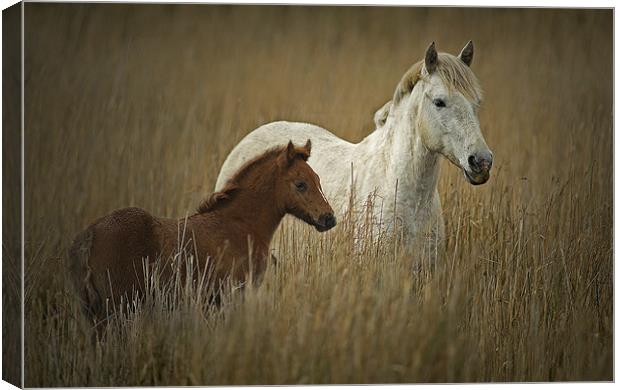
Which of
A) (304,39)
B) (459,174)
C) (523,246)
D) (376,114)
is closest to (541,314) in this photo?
(523,246)

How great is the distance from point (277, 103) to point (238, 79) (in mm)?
418

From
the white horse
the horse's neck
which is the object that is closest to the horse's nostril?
the white horse

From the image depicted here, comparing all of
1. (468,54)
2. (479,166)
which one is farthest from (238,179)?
(468,54)

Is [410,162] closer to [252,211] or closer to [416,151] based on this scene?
[416,151]

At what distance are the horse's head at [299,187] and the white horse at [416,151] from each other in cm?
66

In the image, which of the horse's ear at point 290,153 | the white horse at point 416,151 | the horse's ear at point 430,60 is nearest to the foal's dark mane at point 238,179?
the horse's ear at point 290,153

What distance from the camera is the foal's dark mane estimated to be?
6371mm

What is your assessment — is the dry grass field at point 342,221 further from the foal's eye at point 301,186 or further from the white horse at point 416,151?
the foal's eye at point 301,186

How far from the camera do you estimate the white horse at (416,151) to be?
6.55m

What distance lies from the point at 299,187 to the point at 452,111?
105 cm

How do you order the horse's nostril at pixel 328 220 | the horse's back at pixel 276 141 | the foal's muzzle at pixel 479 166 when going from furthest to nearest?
1. the horse's back at pixel 276 141
2. the foal's muzzle at pixel 479 166
3. the horse's nostril at pixel 328 220

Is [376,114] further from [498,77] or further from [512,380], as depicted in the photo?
[512,380]

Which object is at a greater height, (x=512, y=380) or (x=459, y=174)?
(x=459, y=174)

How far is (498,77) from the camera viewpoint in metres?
A: 7.11
